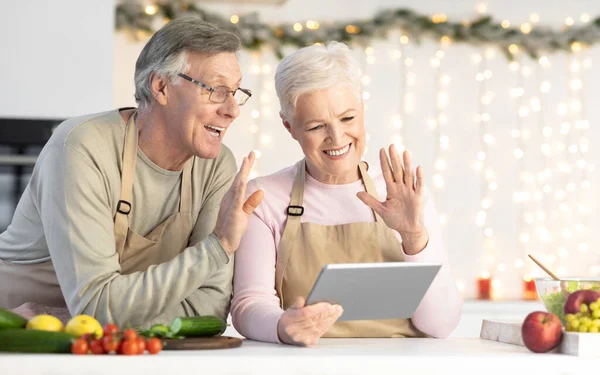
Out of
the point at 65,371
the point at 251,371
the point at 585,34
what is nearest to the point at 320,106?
the point at 251,371

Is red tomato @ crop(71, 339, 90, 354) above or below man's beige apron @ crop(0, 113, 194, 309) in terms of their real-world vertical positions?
below

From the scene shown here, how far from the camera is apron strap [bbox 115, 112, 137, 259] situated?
192 cm

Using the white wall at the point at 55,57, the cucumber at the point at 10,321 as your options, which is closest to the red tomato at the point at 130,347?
the cucumber at the point at 10,321

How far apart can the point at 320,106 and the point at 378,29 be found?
262 centimetres

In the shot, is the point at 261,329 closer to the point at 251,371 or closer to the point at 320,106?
the point at 251,371

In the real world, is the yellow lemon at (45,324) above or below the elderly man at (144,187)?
below

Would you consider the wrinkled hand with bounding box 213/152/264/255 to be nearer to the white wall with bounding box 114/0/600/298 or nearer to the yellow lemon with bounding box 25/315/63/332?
the yellow lemon with bounding box 25/315/63/332

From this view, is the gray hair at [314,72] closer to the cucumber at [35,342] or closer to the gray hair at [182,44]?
the gray hair at [182,44]

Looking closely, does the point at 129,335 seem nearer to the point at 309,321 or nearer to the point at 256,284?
the point at 309,321

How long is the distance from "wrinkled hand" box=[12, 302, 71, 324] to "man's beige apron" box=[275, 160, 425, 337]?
51 cm

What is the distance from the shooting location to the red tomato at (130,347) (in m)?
1.42

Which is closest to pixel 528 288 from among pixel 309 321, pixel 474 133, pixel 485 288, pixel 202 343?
pixel 485 288

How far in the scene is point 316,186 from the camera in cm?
210

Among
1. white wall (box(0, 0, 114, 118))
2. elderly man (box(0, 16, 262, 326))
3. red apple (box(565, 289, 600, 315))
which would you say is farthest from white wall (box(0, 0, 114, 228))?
red apple (box(565, 289, 600, 315))
